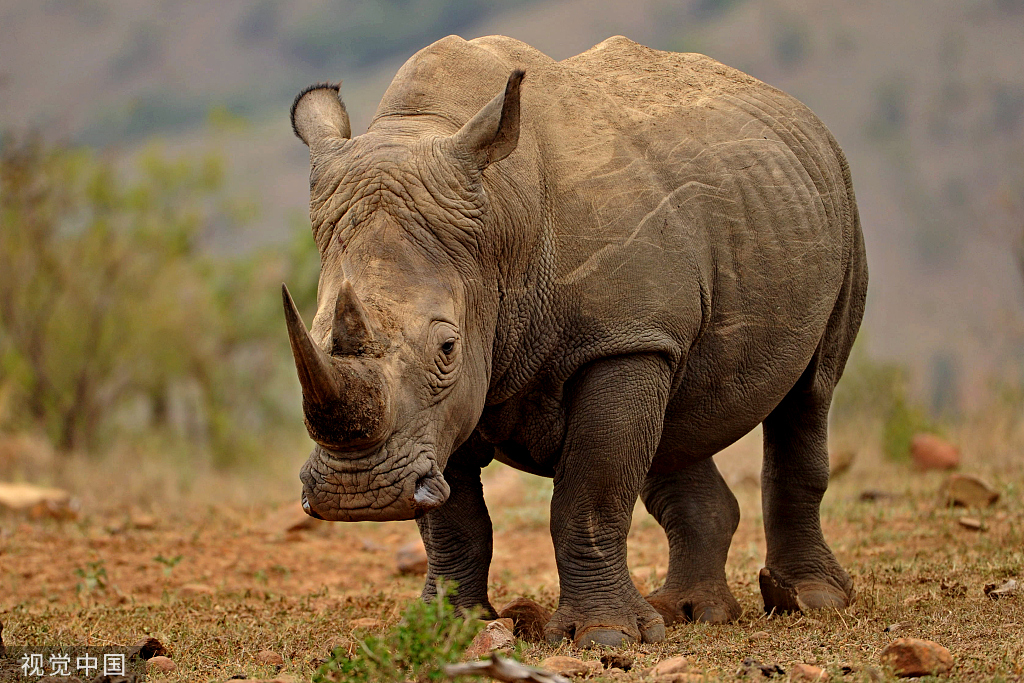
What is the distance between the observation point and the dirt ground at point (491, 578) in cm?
468

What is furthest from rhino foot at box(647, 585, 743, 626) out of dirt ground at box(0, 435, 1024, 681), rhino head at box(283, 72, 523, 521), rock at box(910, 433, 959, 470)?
rock at box(910, 433, 959, 470)

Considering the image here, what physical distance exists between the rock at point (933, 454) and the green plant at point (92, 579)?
6.31 m

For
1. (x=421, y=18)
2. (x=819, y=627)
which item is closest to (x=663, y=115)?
(x=819, y=627)

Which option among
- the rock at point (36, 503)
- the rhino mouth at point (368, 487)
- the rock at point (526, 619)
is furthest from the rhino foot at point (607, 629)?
the rock at point (36, 503)

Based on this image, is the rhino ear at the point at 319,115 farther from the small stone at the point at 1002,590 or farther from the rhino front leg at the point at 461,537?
the small stone at the point at 1002,590

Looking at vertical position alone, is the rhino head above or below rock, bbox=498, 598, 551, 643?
above

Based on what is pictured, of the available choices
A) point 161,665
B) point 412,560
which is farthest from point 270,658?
point 412,560

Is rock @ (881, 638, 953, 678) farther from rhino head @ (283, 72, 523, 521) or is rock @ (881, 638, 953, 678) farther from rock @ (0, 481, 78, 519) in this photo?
rock @ (0, 481, 78, 519)

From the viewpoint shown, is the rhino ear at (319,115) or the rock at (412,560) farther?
the rock at (412,560)

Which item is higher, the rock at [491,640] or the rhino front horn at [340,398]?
the rhino front horn at [340,398]

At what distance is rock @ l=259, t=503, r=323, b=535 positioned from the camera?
8.56m

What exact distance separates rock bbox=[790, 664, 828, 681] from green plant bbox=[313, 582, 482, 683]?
104cm

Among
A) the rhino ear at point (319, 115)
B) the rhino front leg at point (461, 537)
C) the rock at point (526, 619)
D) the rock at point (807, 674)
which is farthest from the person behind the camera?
the rhino front leg at point (461, 537)

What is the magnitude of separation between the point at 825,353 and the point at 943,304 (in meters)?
28.1
